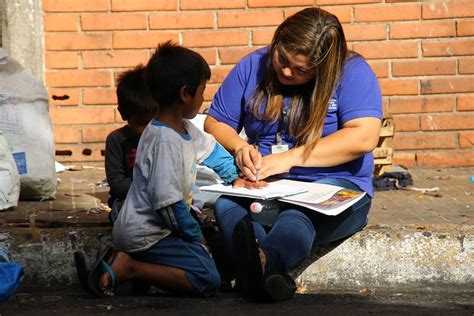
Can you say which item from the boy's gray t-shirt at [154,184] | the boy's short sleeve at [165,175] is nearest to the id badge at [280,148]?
the boy's gray t-shirt at [154,184]

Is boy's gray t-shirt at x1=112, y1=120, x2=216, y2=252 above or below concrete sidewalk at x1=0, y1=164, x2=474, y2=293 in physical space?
above

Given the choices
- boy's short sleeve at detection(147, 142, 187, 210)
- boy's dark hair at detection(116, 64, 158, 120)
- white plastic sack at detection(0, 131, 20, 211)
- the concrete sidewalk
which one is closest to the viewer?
boy's short sleeve at detection(147, 142, 187, 210)

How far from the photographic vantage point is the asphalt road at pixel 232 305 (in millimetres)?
4066

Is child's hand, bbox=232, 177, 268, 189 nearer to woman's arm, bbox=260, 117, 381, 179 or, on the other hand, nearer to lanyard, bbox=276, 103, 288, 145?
woman's arm, bbox=260, 117, 381, 179

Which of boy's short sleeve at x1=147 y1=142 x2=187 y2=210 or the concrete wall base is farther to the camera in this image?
the concrete wall base

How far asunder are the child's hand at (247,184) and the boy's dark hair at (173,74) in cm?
46

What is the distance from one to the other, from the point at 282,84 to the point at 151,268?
1.03 meters

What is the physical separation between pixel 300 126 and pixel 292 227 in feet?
1.68

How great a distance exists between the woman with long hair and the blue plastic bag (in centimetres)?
Result: 88

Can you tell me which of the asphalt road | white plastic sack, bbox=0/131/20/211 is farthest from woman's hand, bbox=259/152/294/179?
white plastic sack, bbox=0/131/20/211

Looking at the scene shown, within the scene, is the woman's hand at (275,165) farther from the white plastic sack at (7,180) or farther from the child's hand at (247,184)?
the white plastic sack at (7,180)

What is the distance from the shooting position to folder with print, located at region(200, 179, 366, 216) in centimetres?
418

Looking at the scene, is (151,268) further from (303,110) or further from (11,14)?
(11,14)

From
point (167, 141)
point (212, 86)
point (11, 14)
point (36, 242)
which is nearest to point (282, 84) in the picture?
point (167, 141)
